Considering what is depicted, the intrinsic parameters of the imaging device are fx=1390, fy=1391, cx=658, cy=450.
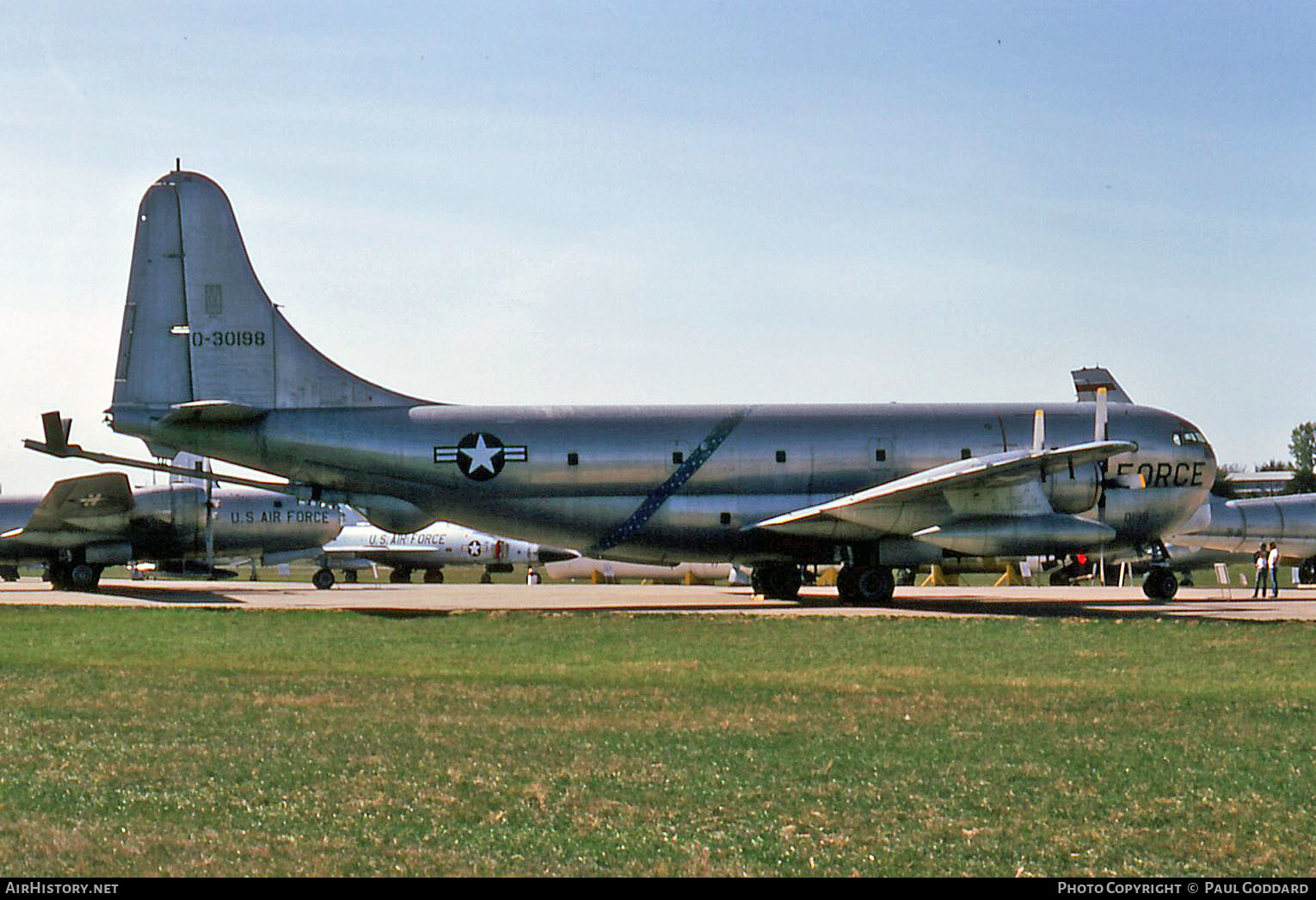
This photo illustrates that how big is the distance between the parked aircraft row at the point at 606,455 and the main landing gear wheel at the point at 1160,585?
2.31 metres

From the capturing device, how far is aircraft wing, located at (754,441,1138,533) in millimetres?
29812

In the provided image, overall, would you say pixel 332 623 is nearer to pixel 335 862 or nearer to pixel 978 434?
pixel 978 434

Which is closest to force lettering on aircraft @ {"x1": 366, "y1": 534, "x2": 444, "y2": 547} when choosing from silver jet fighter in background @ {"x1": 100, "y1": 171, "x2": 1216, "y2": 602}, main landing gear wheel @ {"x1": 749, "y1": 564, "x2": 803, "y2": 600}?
main landing gear wheel @ {"x1": 749, "y1": 564, "x2": 803, "y2": 600}

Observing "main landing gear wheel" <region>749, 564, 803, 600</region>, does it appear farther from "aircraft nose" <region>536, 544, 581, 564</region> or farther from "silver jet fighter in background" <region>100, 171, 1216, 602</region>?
"aircraft nose" <region>536, 544, 581, 564</region>

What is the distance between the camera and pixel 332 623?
89.4ft

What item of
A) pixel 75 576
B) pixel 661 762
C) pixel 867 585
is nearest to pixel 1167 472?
pixel 867 585

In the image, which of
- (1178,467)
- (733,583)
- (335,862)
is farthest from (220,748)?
(733,583)

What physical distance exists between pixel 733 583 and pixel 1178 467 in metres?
27.1

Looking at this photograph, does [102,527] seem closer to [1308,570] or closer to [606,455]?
[606,455]

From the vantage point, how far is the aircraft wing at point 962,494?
29.8 meters

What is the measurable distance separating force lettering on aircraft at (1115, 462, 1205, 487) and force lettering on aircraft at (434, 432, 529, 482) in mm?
14357

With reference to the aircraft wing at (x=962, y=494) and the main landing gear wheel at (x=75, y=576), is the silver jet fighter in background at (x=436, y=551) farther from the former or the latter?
the aircraft wing at (x=962, y=494)

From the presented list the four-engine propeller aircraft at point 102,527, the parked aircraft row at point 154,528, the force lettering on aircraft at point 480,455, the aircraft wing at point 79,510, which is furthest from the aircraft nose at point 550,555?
the force lettering on aircraft at point 480,455

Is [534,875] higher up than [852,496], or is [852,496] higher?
[852,496]
